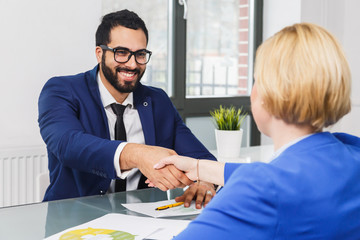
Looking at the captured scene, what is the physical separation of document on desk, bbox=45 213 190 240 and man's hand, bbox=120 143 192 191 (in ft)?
0.69

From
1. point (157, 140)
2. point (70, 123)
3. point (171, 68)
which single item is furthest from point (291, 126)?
point (171, 68)

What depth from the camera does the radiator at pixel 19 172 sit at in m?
2.68

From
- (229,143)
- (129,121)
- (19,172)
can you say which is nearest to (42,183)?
(129,121)

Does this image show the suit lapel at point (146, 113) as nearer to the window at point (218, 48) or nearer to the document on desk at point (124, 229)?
the document on desk at point (124, 229)

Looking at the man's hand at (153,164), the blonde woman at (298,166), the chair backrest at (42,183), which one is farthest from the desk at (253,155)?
the blonde woman at (298,166)

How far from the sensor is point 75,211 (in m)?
1.44

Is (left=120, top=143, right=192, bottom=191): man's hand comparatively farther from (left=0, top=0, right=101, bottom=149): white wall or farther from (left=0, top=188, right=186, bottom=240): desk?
(left=0, top=0, right=101, bottom=149): white wall

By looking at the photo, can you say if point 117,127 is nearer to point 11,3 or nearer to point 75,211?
point 75,211

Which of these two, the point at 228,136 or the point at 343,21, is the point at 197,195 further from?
the point at 343,21

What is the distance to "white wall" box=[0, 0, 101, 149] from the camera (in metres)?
2.68

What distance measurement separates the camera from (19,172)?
2.73 metres

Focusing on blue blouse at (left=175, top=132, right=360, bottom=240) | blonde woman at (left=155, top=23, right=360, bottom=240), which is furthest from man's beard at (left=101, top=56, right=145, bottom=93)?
blue blouse at (left=175, top=132, right=360, bottom=240)

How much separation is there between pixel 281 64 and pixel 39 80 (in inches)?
87.9

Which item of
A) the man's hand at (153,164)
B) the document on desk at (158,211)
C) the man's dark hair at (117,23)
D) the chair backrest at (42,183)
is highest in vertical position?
the man's dark hair at (117,23)
